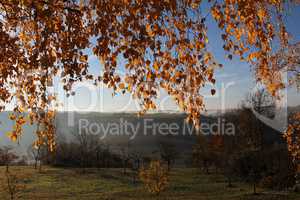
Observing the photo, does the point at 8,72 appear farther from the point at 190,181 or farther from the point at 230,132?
the point at 230,132

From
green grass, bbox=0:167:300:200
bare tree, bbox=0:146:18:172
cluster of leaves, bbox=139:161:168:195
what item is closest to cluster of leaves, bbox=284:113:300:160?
green grass, bbox=0:167:300:200

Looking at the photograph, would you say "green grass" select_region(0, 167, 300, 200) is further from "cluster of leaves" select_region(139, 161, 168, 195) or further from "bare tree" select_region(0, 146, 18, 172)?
"bare tree" select_region(0, 146, 18, 172)

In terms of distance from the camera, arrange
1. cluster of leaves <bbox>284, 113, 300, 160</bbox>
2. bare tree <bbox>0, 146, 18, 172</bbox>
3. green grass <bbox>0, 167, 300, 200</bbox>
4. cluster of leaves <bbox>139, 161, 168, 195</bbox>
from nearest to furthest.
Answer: cluster of leaves <bbox>284, 113, 300, 160</bbox> < green grass <bbox>0, 167, 300, 200</bbox> < cluster of leaves <bbox>139, 161, 168, 195</bbox> < bare tree <bbox>0, 146, 18, 172</bbox>

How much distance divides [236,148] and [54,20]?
36039 mm

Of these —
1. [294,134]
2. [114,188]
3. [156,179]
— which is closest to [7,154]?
[114,188]

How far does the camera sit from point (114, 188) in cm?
3409

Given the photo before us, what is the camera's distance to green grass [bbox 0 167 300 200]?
28203mm

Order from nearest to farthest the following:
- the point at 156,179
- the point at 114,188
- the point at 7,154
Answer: the point at 156,179 < the point at 114,188 < the point at 7,154

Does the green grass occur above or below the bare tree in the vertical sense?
below

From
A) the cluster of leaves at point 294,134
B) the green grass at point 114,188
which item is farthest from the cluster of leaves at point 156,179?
the cluster of leaves at point 294,134

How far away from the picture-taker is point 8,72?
579cm

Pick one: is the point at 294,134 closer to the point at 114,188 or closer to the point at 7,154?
the point at 114,188

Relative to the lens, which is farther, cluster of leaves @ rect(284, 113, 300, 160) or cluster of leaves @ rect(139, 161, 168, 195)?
cluster of leaves @ rect(139, 161, 168, 195)

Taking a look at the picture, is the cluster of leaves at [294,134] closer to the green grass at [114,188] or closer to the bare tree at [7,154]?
the green grass at [114,188]
